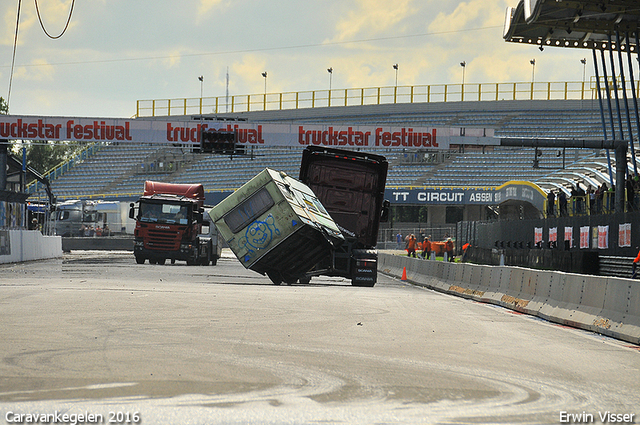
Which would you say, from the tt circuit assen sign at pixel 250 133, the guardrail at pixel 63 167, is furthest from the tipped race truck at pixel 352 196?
the guardrail at pixel 63 167

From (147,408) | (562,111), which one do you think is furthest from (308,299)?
(562,111)

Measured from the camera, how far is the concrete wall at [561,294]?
12.5 meters

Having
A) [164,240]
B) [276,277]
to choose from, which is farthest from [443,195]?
[276,277]

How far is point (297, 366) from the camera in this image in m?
8.21

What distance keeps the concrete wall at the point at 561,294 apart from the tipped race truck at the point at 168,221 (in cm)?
1449

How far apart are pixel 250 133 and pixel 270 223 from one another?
73.5 ft

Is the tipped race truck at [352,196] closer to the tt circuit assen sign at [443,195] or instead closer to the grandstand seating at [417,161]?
the grandstand seating at [417,161]

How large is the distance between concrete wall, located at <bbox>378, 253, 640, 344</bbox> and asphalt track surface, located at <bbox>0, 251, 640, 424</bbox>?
Answer: 1.60 feet

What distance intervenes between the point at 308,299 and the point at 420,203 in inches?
1740

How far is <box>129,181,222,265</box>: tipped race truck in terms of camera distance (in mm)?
34969

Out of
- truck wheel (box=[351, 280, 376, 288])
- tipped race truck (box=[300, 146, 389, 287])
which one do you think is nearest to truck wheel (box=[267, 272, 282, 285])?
tipped race truck (box=[300, 146, 389, 287])

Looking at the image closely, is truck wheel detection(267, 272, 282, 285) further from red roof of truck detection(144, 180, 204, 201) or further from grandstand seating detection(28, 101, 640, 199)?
grandstand seating detection(28, 101, 640, 199)

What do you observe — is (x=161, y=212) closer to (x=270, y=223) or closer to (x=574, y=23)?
(x=270, y=223)

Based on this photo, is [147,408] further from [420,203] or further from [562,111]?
[562,111]
